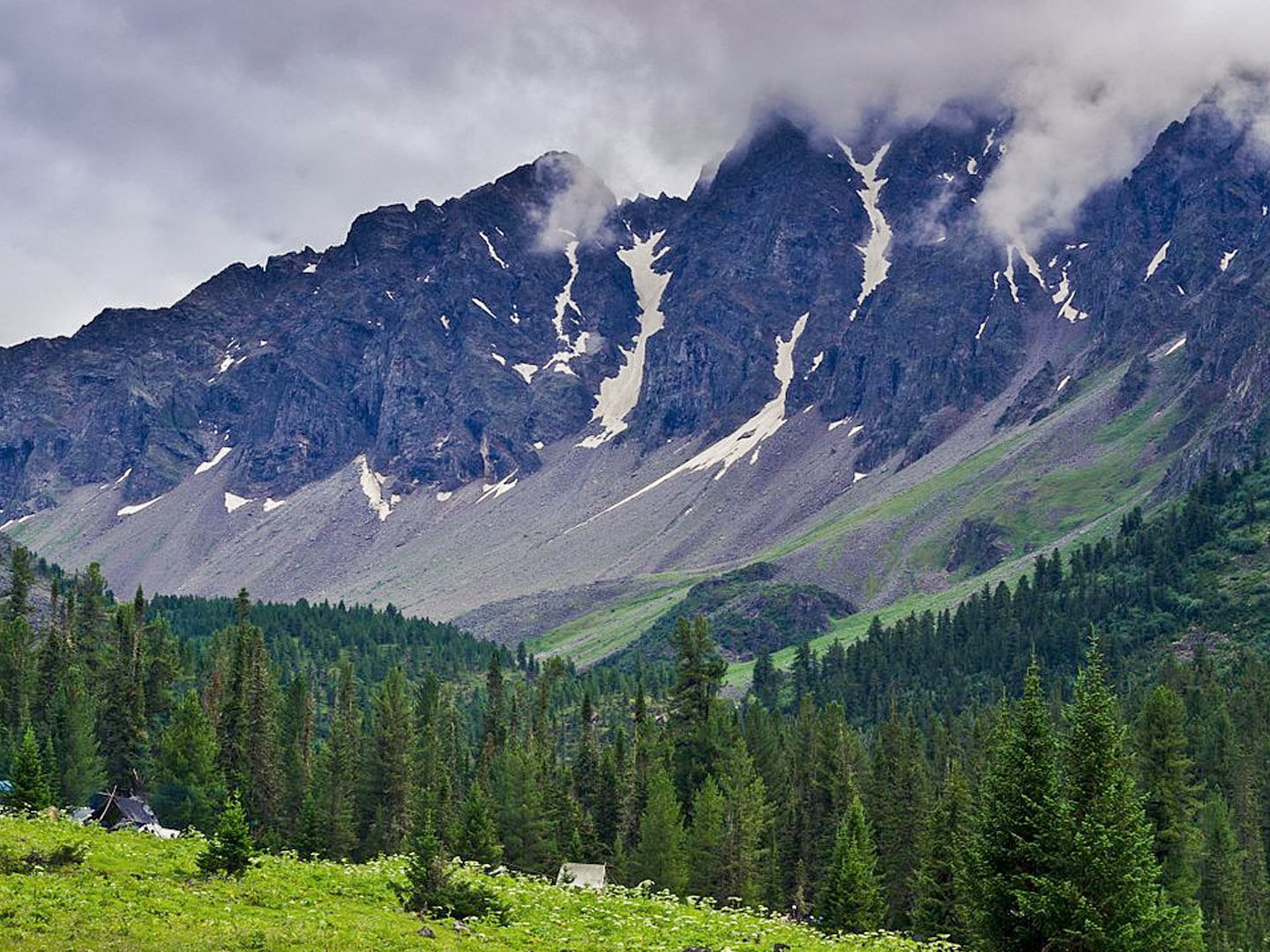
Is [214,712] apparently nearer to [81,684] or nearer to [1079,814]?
[81,684]

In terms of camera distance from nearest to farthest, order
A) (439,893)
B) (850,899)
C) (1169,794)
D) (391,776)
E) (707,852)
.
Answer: (439,893) < (850,899) < (1169,794) < (707,852) < (391,776)

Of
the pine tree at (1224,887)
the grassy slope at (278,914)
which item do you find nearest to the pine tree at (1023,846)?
the grassy slope at (278,914)

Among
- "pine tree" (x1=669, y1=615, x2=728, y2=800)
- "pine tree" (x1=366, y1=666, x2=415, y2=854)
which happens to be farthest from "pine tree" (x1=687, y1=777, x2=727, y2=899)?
"pine tree" (x1=366, y1=666, x2=415, y2=854)

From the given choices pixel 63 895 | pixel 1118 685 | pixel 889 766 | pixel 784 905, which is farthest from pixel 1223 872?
pixel 1118 685

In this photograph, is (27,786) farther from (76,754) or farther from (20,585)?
(20,585)

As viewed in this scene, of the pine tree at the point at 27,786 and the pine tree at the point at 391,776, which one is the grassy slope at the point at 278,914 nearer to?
the pine tree at the point at 27,786

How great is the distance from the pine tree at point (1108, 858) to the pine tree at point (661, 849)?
44770mm

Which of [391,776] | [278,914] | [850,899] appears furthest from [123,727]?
[278,914]

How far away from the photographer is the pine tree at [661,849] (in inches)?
3108

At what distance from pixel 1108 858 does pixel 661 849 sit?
48.4 meters

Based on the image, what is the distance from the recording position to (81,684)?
355 feet

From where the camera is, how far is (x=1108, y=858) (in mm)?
34812

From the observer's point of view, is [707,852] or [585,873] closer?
[707,852]

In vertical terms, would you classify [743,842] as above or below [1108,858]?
below
